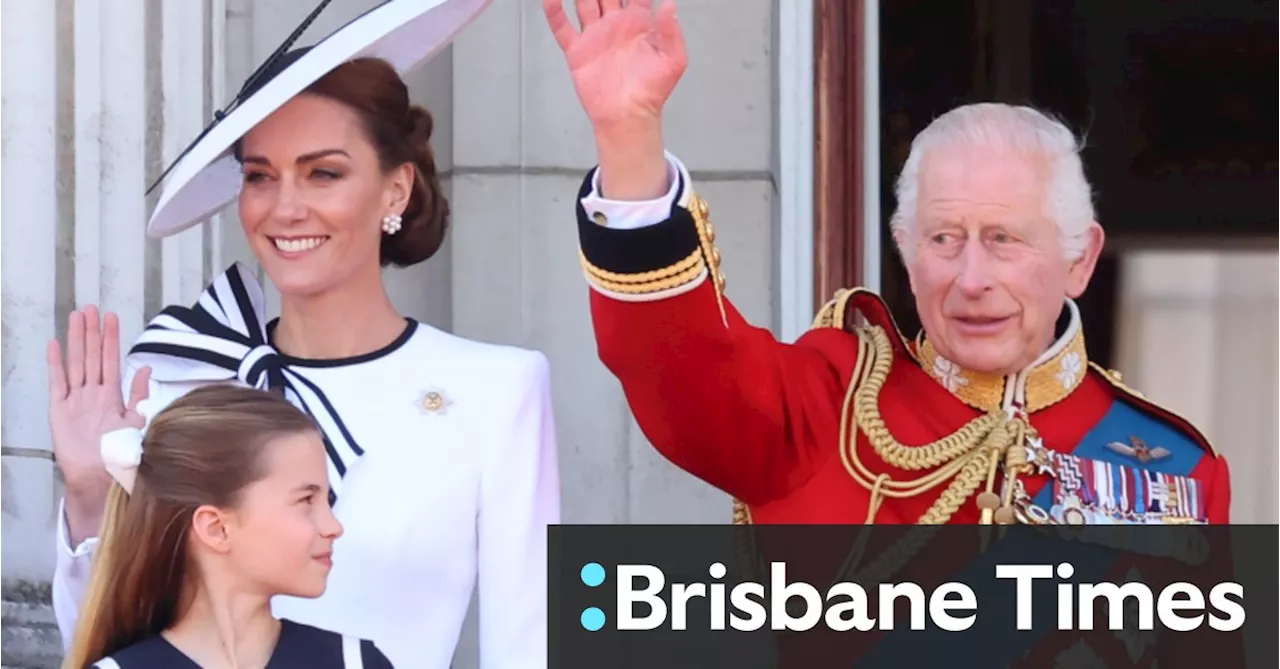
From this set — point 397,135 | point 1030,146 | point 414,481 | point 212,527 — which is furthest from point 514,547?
point 1030,146

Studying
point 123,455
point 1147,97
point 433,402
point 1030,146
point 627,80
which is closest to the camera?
point 627,80

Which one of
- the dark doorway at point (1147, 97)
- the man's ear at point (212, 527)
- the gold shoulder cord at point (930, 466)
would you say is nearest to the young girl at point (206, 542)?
the man's ear at point (212, 527)

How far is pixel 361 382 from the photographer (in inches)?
90.9

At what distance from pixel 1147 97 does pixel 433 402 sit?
1.94 meters

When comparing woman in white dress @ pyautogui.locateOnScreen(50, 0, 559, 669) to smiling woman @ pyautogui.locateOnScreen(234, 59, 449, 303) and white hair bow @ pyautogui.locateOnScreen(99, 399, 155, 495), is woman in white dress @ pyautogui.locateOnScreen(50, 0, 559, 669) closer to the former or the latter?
smiling woman @ pyautogui.locateOnScreen(234, 59, 449, 303)

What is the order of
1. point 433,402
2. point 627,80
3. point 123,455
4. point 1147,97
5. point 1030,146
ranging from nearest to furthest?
point 627,80 < point 123,455 < point 1030,146 < point 433,402 < point 1147,97

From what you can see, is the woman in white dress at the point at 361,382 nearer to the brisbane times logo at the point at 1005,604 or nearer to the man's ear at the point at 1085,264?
the brisbane times logo at the point at 1005,604

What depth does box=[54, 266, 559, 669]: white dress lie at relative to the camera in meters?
2.25

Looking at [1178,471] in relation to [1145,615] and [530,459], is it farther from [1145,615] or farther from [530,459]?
[530,459]

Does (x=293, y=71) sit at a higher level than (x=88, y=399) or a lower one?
higher

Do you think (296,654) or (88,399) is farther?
(88,399)

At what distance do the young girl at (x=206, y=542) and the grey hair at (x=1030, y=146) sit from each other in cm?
70

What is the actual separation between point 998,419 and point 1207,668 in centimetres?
34

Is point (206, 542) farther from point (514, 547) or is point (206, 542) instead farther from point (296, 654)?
point (514, 547)
